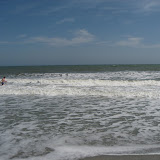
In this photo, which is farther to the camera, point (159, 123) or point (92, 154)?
point (159, 123)


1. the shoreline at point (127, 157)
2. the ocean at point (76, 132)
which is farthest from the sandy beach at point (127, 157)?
the ocean at point (76, 132)

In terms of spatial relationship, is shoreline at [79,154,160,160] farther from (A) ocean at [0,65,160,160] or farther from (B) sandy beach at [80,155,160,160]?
Result: (A) ocean at [0,65,160,160]

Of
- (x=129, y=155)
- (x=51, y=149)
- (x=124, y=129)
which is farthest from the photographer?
(x=124, y=129)

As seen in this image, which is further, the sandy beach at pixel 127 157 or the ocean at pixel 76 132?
the ocean at pixel 76 132

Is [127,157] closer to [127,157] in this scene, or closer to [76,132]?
[127,157]

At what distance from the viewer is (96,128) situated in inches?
227

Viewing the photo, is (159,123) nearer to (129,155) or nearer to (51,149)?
(129,155)

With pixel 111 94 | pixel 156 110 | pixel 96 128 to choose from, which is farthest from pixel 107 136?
pixel 111 94

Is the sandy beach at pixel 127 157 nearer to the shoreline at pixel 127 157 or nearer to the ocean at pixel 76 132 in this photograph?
the shoreline at pixel 127 157

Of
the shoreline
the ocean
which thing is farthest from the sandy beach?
the ocean

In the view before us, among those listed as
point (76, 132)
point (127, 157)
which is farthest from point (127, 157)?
point (76, 132)

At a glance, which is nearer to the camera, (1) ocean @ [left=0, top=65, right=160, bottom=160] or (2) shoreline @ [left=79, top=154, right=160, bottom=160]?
(2) shoreline @ [left=79, top=154, right=160, bottom=160]

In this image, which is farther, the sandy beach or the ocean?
the ocean

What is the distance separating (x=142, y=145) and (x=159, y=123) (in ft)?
6.75
